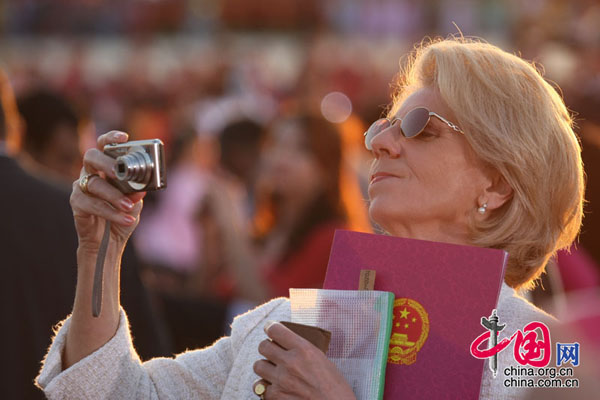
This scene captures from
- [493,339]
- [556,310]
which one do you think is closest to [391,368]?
[493,339]

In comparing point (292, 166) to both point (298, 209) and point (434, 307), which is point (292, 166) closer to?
point (298, 209)

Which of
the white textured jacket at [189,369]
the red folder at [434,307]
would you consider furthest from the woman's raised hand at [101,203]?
the red folder at [434,307]

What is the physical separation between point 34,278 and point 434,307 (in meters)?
1.74

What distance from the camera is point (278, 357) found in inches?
68.4

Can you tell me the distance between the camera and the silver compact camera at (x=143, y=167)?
5.91 ft

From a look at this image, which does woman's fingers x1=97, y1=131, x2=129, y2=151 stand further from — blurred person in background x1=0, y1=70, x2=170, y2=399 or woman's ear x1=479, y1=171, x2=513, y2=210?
blurred person in background x1=0, y1=70, x2=170, y2=399

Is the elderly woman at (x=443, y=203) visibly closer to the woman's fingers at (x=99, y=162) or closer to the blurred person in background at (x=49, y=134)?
the woman's fingers at (x=99, y=162)

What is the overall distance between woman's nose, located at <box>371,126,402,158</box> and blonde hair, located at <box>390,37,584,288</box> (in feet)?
0.54

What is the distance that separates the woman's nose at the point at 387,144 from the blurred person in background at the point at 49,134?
282cm

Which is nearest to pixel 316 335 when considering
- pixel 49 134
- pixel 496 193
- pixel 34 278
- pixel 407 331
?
pixel 407 331

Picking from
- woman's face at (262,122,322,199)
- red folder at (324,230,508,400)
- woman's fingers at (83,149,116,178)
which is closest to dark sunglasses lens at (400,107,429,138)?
red folder at (324,230,508,400)

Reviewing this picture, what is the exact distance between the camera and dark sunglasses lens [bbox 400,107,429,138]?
2.13 metres

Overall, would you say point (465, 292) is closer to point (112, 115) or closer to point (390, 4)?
point (112, 115)

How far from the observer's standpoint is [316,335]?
176 cm
